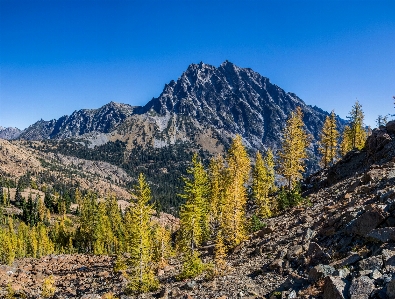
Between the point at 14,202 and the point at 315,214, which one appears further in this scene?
the point at 14,202

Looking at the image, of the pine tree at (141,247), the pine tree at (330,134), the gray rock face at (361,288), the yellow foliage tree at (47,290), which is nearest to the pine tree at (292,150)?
the pine tree at (330,134)

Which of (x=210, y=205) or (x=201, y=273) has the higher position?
(x=210, y=205)

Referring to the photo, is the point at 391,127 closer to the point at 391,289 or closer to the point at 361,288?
the point at 361,288

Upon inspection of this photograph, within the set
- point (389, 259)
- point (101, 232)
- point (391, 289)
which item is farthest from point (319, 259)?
point (101, 232)

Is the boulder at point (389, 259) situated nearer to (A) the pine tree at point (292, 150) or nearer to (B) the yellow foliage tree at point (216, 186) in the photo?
(A) the pine tree at point (292, 150)

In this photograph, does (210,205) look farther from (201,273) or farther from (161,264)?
(201,273)

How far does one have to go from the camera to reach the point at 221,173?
58.0m

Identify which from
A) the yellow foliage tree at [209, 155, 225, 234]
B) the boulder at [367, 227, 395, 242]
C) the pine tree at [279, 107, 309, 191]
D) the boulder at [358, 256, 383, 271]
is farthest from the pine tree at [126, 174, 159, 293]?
the pine tree at [279, 107, 309, 191]

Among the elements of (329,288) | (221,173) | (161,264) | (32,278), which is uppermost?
(221,173)

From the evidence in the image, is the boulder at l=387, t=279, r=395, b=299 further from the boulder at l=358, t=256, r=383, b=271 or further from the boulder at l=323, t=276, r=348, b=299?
the boulder at l=358, t=256, r=383, b=271

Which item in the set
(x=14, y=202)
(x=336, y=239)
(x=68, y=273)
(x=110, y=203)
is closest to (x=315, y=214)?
(x=336, y=239)

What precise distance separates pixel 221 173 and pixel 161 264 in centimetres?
2483

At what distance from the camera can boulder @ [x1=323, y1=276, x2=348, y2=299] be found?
40.0ft

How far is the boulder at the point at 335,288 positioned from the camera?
12.2 m
